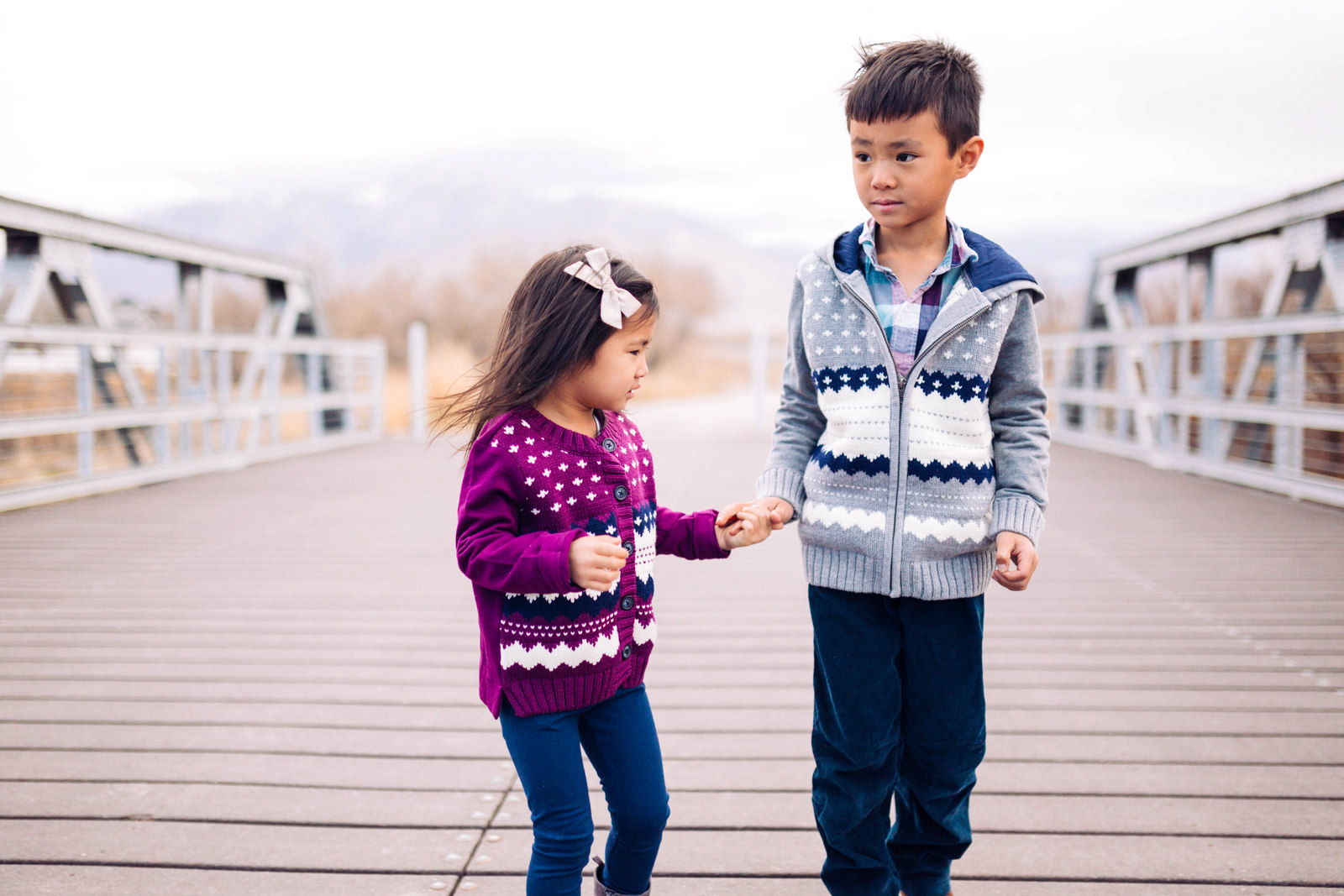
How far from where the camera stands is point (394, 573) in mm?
4070

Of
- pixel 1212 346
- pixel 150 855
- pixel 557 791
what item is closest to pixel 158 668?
pixel 150 855

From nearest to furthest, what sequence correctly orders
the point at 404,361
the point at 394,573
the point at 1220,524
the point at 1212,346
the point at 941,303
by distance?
the point at 941,303
the point at 394,573
the point at 1220,524
the point at 1212,346
the point at 404,361

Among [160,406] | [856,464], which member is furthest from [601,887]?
[160,406]

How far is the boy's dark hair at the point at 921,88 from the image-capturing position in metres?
1.38

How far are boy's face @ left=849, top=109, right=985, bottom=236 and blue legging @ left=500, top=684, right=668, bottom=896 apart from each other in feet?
2.48

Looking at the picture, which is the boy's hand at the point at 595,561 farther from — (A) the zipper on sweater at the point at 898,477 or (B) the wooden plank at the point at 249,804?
(B) the wooden plank at the point at 249,804

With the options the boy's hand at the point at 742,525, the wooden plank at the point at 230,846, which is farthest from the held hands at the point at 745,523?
the wooden plank at the point at 230,846

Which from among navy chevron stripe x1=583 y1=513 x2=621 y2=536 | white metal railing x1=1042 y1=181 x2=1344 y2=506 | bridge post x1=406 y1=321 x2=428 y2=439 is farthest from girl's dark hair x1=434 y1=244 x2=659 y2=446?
bridge post x1=406 y1=321 x2=428 y2=439

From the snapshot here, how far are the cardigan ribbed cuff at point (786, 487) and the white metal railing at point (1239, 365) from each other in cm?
419

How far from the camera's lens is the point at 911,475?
4.78ft

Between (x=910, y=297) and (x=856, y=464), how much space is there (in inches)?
9.9

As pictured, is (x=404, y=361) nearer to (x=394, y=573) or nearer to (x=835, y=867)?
(x=394, y=573)

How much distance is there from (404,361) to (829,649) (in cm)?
2443

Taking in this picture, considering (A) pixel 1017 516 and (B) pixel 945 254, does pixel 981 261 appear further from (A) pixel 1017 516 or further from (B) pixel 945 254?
(A) pixel 1017 516
